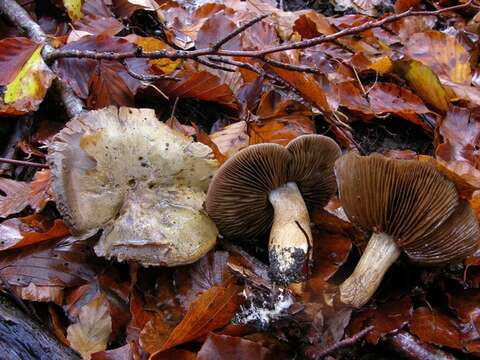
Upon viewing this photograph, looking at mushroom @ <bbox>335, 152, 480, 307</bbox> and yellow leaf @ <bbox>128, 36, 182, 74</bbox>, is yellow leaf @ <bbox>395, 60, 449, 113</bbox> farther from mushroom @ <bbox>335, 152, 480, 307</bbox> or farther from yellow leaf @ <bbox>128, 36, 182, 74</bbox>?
yellow leaf @ <bbox>128, 36, 182, 74</bbox>

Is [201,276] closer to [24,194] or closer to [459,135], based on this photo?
[24,194]

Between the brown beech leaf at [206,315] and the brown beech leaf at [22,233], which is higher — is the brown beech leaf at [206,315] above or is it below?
below

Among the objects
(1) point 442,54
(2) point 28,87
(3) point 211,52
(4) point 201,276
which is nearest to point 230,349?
(4) point 201,276

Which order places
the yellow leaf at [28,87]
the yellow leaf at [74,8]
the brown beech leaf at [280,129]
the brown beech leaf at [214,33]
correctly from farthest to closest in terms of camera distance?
the brown beech leaf at [214,33] → the yellow leaf at [74,8] → the brown beech leaf at [280,129] → the yellow leaf at [28,87]

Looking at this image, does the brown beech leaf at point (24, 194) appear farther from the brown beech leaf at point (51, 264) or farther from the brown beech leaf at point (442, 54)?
the brown beech leaf at point (442, 54)

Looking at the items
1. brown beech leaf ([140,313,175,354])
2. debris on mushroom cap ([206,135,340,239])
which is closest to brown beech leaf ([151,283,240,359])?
brown beech leaf ([140,313,175,354])

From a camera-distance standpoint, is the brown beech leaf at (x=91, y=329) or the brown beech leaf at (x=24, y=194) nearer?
the brown beech leaf at (x=91, y=329)

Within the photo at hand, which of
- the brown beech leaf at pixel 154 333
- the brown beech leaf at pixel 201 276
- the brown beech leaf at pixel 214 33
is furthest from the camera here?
the brown beech leaf at pixel 214 33

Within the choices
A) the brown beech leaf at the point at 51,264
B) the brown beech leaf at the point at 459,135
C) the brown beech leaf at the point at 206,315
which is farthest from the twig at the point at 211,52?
the brown beech leaf at the point at 206,315
